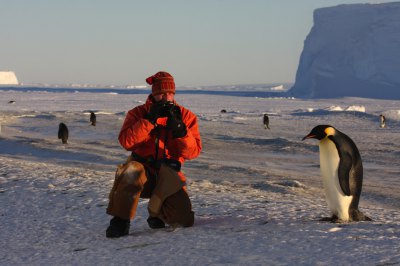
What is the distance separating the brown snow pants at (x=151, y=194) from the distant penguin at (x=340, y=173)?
3.16 ft

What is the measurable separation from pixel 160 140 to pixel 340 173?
1241 millimetres

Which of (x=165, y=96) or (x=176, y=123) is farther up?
(x=165, y=96)

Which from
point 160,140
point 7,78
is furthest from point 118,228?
point 7,78

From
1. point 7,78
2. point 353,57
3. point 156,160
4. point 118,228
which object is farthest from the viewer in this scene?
point 7,78

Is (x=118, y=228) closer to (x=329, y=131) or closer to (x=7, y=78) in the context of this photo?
Result: (x=329, y=131)

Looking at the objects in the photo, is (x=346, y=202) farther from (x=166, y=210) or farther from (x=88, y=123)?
(x=88, y=123)

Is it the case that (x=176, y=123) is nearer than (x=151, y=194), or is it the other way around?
(x=176, y=123)

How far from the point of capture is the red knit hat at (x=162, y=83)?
3.67 meters

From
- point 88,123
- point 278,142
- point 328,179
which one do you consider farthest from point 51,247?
point 88,123

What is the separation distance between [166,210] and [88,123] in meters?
19.8

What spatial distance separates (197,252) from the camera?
10.2ft

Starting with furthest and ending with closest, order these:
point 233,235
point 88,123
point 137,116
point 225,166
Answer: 1. point 88,123
2. point 225,166
3. point 137,116
4. point 233,235

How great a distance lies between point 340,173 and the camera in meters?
3.80

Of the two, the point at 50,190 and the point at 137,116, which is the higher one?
the point at 137,116
